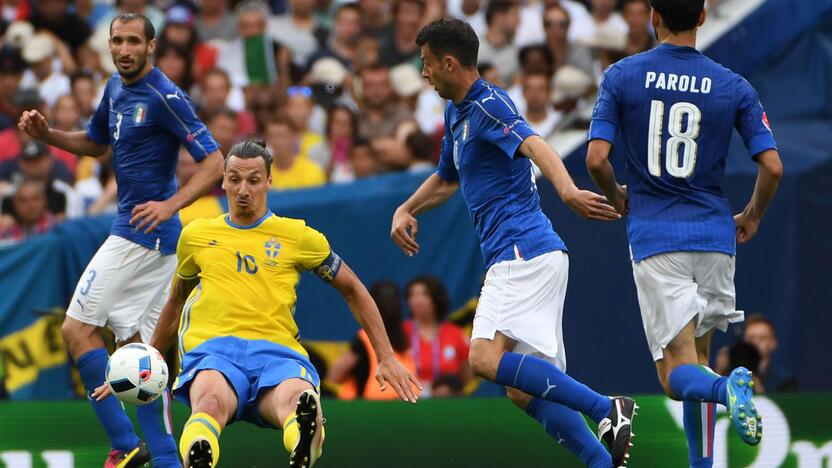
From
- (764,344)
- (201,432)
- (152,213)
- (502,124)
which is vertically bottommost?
(764,344)

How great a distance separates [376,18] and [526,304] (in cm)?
768

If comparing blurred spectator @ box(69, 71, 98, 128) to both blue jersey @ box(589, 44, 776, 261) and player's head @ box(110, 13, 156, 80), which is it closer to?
player's head @ box(110, 13, 156, 80)

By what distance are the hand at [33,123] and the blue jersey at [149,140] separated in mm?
400

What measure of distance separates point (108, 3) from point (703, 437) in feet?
32.2

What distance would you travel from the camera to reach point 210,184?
8383 millimetres

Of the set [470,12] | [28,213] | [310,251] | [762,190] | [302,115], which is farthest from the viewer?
[470,12]

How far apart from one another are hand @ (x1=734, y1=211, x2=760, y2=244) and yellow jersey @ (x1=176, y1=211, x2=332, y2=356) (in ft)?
6.75

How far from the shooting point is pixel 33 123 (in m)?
8.30

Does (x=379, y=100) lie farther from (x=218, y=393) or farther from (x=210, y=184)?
(x=218, y=393)

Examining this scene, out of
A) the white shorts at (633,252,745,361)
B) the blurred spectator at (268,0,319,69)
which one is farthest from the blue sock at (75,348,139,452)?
the blurred spectator at (268,0,319,69)

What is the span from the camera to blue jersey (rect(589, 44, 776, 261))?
698 centimetres

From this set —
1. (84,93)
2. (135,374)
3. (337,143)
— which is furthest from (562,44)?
(135,374)

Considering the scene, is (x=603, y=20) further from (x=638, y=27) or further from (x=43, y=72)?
(x=43, y=72)

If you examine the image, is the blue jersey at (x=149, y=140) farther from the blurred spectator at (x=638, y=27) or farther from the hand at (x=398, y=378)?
the blurred spectator at (x=638, y=27)
